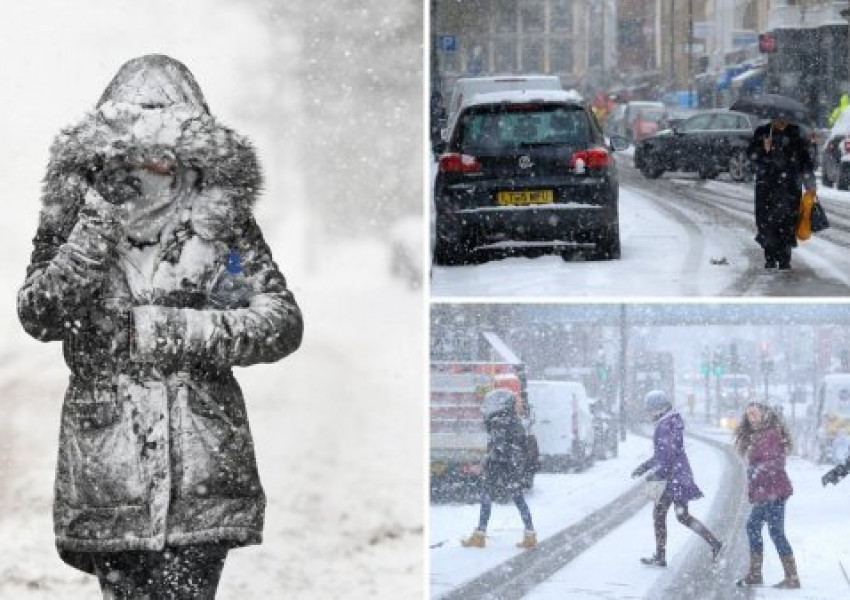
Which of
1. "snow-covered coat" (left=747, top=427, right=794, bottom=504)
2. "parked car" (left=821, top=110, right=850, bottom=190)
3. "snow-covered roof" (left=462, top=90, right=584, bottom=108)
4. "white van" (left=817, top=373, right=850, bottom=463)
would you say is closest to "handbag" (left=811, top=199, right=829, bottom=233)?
"parked car" (left=821, top=110, right=850, bottom=190)

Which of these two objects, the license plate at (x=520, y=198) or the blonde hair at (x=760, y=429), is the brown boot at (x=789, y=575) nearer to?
the blonde hair at (x=760, y=429)

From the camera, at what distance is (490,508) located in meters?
5.32

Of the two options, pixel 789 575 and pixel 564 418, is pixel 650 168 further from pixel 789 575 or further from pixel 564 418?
pixel 789 575

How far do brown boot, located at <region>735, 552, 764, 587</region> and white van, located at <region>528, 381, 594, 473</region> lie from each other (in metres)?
0.66

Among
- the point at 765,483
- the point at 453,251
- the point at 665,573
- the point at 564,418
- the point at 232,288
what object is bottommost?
the point at 665,573

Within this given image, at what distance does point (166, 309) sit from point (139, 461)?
1.01 ft

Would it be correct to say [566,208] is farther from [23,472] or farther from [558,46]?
[23,472]

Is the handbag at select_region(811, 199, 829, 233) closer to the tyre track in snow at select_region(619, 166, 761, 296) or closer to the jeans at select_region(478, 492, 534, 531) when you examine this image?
the tyre track in snow at select_region(619, 166, 761, 296)

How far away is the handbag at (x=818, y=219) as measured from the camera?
5.33 metres

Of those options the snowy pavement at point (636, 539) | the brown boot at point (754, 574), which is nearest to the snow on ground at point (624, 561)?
the snowy pavement at point (636, 539)

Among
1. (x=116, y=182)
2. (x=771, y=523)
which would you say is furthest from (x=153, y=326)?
(x=771, y=523)

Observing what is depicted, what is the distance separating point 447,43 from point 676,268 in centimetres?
113

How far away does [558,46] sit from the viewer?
5.04 meters

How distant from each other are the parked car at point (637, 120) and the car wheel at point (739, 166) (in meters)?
0.35
